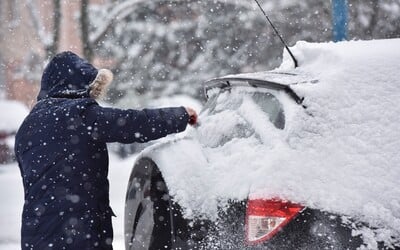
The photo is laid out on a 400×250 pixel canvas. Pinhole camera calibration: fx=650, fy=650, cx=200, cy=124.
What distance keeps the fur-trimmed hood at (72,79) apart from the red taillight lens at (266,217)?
1.36 metres

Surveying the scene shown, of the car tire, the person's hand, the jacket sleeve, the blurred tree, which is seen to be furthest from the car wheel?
the blurred tree

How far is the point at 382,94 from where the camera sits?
2.83m

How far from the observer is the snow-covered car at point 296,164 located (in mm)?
2473

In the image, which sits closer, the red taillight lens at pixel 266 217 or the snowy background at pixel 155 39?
the red taillight lens at pixel 266 217

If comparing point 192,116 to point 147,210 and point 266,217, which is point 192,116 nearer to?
point 147,210

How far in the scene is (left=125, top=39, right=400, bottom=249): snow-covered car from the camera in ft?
8.11

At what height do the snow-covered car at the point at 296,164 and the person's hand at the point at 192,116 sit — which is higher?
the person's hand at the point at 192,116

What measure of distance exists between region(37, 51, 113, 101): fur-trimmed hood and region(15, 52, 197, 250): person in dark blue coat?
0.04m

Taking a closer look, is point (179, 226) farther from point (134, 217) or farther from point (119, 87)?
point (119, 87)

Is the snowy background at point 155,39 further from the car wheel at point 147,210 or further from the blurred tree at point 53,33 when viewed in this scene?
the car wheel at point 147,210

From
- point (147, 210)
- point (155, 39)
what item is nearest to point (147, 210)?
point (147, 210)

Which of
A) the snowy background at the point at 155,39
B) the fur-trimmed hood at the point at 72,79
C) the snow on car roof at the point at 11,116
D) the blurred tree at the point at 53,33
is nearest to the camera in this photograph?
the fur-trimmed hood at the point at 72,79

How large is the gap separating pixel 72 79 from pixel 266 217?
4.92 feet

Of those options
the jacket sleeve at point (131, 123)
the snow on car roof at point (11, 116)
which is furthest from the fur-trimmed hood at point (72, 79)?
the snow on car roof at point (11, 116)
